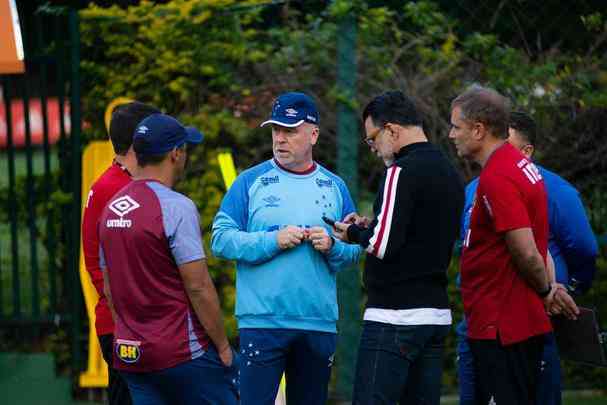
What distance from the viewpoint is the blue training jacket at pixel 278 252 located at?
16.6 ft

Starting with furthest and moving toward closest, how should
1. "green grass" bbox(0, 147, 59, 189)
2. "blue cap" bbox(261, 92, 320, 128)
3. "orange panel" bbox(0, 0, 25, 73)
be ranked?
"green grass" bbox(0, 147, 59, 189), "orange panel" bbox(0, 0, 25, 73), "blue cap" bbox(261, 92, 320, 128)

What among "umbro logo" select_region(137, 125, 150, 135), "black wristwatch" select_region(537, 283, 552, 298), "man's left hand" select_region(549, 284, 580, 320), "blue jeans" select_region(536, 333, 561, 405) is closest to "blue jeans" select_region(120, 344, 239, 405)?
"umbro logo" select_region(137, 125, 150, 135)

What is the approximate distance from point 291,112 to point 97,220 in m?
1.01

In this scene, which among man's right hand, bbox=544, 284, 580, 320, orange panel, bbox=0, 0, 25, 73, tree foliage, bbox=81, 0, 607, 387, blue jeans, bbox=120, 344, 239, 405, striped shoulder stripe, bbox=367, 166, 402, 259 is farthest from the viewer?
tree foliage, bbox=81, 0, 607, 387

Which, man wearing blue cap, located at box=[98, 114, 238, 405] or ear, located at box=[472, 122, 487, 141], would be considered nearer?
man wearing blue cap, located at box=[98, 114, 238, 405]

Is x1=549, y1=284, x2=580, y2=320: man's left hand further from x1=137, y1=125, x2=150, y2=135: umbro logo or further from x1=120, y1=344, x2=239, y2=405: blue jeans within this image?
x1=137, y1=125, x2=150, y2=135: umbro logo

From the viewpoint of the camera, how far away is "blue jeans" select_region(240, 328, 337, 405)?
16.7 feet

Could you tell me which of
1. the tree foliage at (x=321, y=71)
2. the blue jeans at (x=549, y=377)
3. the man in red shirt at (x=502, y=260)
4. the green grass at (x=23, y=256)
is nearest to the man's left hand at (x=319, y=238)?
the man in red shirt at (x=502, y=260)

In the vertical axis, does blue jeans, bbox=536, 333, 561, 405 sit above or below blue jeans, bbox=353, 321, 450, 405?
below

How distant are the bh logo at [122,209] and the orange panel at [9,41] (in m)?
1.39

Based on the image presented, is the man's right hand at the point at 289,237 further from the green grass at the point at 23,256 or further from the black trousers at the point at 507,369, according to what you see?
the green grass at the point at 23,256

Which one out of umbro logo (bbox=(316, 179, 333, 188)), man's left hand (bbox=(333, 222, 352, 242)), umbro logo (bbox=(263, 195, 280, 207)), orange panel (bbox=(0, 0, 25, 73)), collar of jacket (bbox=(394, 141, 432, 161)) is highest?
orange panel (bbox=(0, 0, 25, 73))

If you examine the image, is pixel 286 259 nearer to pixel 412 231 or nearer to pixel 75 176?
pixel 412 231

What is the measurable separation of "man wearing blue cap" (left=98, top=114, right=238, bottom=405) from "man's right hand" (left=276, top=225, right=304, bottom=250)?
65 cm
